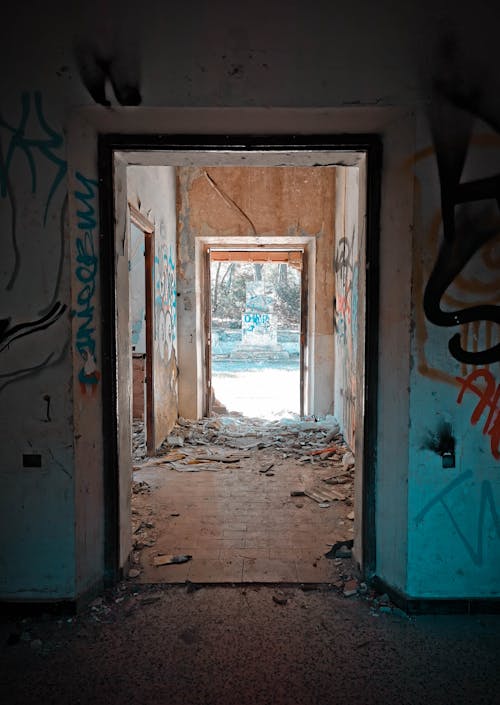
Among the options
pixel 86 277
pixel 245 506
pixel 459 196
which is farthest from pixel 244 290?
pixel 459 196

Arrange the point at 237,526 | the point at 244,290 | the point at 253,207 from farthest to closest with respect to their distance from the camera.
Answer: the point at 244,290, the point at 253,207, the point at 237,526

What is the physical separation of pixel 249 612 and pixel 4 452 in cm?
145

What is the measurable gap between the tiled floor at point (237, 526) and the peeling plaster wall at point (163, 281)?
1056 mm

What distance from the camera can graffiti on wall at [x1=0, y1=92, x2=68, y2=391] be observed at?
2359 mm

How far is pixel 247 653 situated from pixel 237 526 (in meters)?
1.35

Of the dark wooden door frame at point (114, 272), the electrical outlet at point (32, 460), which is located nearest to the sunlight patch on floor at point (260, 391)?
the dark wooden door frame at point (114, 272)

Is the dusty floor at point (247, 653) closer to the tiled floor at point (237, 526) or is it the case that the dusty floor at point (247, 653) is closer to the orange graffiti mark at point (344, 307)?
the tiled floor at point (237, 526)

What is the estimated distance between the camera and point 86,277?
252 centimetres

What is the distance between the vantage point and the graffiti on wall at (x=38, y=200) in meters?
2.36

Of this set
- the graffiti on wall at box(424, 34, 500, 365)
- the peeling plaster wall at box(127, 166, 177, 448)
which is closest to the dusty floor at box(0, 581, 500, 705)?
the graffiti on wall at box(424, 34, 500, 365)

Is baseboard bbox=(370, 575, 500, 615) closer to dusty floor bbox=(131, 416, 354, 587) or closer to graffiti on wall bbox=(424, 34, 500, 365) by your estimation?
dusty floor bbox=(131, 416, 354, 587)

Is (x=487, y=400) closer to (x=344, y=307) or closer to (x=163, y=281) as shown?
(x=344, y=307)

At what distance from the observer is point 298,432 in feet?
20.1

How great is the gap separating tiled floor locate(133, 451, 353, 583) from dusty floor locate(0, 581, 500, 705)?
0.20m
